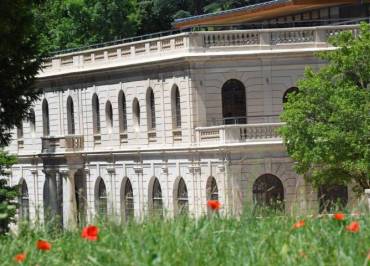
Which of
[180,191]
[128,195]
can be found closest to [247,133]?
[180,191]

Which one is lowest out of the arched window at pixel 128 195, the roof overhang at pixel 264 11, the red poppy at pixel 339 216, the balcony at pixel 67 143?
the arched window at pixel 128 195

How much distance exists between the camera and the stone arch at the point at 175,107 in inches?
2687

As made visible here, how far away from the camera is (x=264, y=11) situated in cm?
7356

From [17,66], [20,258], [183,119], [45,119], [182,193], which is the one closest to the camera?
[20,258]

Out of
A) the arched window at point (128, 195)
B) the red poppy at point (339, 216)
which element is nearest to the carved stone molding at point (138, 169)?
the arched window at point (128, 195)

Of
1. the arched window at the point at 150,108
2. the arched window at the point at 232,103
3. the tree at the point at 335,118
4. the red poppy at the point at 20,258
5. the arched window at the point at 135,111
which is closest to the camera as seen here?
the red poppy at the point at 20,258

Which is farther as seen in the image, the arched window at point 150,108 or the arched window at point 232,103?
the arched window at point 150,108

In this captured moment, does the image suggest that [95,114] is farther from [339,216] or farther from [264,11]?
[339,216]

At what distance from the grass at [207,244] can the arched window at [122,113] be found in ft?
176

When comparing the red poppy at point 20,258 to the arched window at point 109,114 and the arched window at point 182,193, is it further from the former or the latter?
the arched window at point 109,114

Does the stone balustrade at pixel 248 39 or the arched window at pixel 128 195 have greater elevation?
the stone balustrade at pixel 248 39

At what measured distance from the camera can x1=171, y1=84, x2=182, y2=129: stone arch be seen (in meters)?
68.2

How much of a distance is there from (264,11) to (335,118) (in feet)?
58.6

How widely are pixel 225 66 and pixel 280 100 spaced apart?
2714 mm
